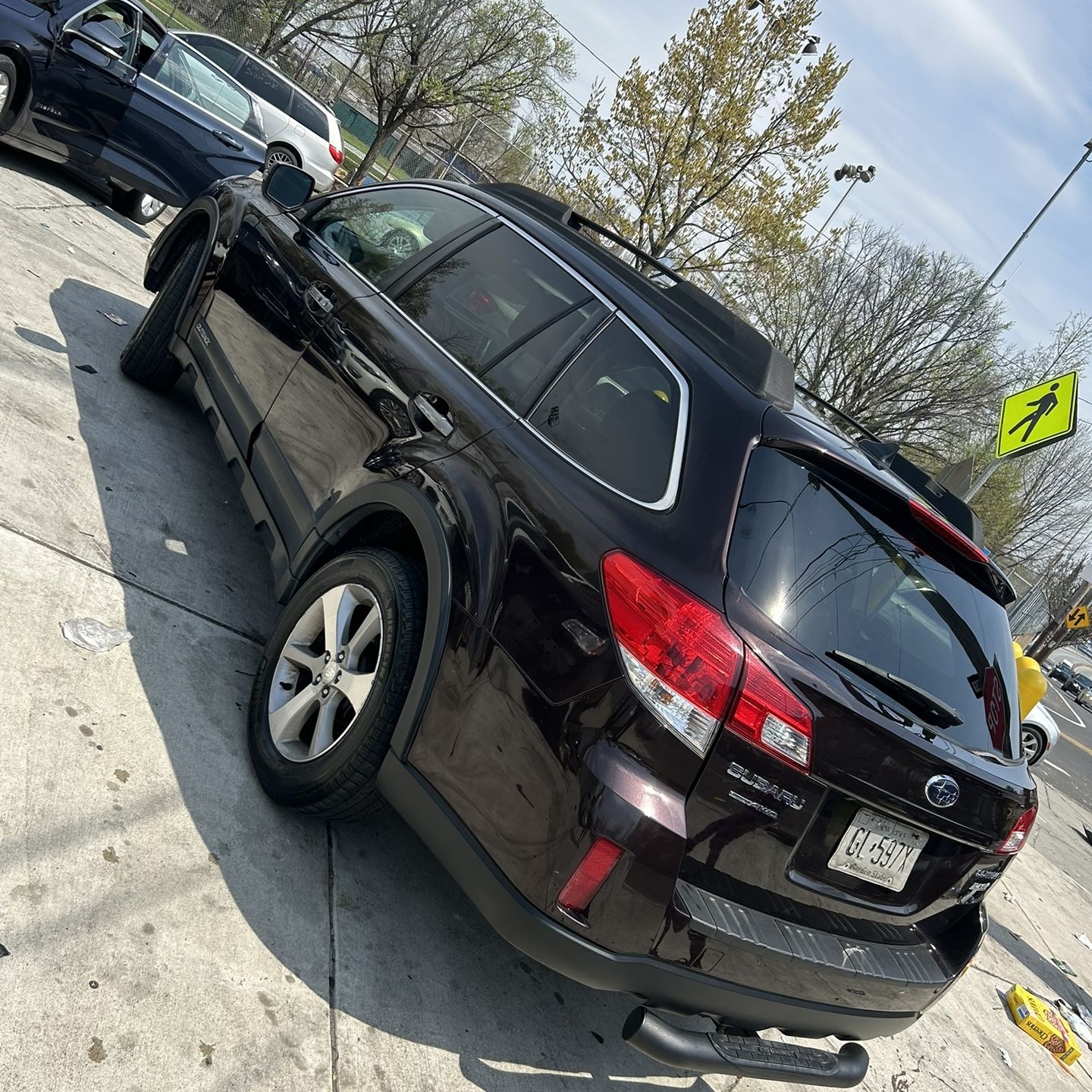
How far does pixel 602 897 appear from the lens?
217 centimetres

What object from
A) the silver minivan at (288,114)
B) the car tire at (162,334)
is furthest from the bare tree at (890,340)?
the car tire at (162,334)

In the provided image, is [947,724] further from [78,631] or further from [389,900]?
[78,631]

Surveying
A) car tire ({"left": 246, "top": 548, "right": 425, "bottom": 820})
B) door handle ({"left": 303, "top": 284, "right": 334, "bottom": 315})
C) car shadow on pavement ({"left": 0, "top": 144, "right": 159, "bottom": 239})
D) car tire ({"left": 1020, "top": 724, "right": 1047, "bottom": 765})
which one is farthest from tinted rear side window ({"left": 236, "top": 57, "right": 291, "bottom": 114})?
car tire ({"left": 246, "top": 548, "right": 425, "bottom": 820})

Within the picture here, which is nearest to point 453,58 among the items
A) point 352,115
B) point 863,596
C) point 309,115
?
point 309,115

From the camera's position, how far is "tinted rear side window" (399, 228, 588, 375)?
10.1 feet

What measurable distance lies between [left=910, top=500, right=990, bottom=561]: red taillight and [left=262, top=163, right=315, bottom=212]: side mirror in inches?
122

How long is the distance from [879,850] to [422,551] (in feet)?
4.74

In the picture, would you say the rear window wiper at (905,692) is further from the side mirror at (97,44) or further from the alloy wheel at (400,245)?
the side mirror at (97,44)

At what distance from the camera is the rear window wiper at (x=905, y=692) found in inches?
93.1

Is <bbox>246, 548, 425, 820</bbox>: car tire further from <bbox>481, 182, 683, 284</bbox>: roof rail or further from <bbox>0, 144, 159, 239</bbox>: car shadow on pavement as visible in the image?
<bbox>0, 144, 159, 239</bbox>: car shadow on pavement

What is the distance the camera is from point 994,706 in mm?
2826

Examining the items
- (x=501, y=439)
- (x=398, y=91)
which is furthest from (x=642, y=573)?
(x=398, y=91)

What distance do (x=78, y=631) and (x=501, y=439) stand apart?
1.52m

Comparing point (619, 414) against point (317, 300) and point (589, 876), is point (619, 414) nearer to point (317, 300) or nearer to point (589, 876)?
point (589, 876)
